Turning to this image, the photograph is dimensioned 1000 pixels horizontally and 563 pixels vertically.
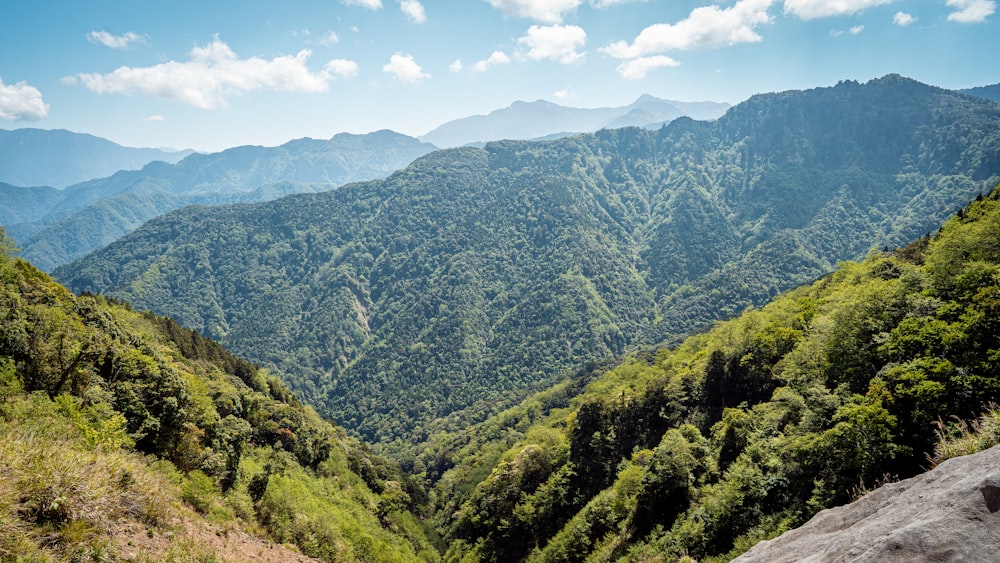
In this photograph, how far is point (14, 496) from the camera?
10414 mm

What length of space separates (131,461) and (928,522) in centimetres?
2429

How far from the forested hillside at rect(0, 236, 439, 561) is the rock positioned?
18.2 meters

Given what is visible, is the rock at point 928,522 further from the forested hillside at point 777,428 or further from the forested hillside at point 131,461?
the forested hillside at point 131,461

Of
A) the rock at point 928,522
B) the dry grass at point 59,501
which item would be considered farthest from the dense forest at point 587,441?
the rock at point 928,522

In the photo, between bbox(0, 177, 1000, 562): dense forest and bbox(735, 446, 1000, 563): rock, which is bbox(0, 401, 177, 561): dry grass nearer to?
bbox(0, 177, 1000, 562): dense forest

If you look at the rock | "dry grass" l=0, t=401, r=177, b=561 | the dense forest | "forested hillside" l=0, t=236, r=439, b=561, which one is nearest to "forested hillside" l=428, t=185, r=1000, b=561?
the dense forest

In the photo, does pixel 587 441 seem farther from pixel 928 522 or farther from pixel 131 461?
pixel 928 522

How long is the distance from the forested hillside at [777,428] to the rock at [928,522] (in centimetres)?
306

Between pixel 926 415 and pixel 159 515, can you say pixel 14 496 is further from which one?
pixel 926 415

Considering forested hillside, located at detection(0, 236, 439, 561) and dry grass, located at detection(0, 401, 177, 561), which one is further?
forested hillside, located at detection(0, 236, 439, 561)

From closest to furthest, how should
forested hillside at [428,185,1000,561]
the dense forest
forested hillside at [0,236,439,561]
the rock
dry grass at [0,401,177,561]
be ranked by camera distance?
the rock, dry grass at [0,401,177,561], forested hillside at [0,236,439,561], the dense forest, forested hillside at [428,185,1000,561]

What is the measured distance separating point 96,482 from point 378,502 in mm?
63317

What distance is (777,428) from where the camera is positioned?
34406mm

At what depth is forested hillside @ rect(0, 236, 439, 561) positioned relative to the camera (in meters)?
11.4
